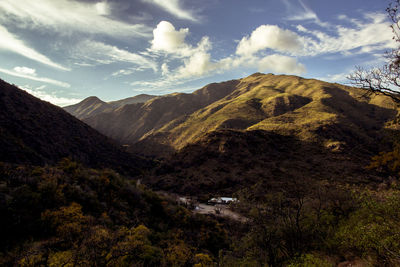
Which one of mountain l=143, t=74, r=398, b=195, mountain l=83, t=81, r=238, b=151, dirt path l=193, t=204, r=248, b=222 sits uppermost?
mountain l=83, t=81, r=238, b=151

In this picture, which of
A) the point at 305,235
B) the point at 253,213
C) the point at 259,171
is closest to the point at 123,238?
the point at 253,213

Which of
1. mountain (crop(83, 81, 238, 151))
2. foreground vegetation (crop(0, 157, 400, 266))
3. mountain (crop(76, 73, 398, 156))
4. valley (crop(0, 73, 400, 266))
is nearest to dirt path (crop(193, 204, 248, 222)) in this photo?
valley (crop(0, 73, 400, 266))

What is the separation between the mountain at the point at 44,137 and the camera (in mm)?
41719

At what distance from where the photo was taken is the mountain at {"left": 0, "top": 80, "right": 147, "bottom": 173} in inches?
1642

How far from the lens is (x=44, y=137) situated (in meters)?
51.2

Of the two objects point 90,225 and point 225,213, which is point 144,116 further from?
point 90,225

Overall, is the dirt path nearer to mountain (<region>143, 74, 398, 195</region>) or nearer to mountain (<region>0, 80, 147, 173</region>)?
mountain (<region>143, 74, 398, 195</region>)

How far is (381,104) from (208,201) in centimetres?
10343

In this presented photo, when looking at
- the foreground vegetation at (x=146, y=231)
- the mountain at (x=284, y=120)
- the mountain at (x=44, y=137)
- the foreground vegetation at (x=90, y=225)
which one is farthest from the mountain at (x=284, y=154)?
the foreground vegetation at (x=146, y=231)

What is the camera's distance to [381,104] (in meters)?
94.2

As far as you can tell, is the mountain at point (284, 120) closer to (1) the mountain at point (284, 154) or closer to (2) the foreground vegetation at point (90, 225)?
(1) the mountain at point (284, 154)

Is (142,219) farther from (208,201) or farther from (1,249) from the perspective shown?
(208,201)

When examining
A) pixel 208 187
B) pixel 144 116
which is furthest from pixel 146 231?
pixel 144 116

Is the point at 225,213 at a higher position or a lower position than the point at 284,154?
lower
